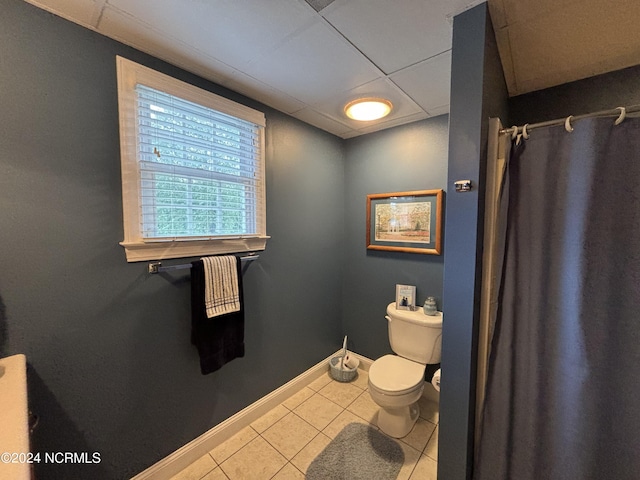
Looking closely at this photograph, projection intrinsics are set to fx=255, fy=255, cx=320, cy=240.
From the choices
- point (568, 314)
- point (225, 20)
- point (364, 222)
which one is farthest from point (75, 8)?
point (568, 314)

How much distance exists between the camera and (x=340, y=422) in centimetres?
186

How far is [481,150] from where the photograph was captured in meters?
1.07

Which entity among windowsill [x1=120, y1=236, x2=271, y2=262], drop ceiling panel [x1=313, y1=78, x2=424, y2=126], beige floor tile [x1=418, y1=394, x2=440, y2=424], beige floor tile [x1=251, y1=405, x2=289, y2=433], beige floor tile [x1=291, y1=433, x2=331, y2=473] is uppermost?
drop ceiling panel [x1=313, y1=78, x2=424, y2=126]

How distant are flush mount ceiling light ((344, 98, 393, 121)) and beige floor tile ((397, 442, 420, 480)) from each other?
229 cm

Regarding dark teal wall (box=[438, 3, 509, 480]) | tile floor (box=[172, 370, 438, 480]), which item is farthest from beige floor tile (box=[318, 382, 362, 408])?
dark teal wall (box=[438, 3, 509, 480])

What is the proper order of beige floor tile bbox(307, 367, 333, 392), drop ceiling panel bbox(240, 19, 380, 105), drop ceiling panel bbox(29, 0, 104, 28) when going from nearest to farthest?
drop ceiling panel bbox(29, 0, 104, 28) < drop ceiling panel bbox(240, 19, 380, 105) < beige floor tile bbox(307, 367, 333, 392)

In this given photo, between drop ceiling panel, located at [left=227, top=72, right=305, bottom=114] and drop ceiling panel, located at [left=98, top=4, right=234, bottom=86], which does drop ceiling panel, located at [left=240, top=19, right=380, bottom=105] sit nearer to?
drop ceiling panel, located at [left=227, top=72, right=305, bottom=114]

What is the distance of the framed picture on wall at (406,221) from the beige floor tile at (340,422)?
4.40 feet

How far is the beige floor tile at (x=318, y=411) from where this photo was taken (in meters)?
1.87

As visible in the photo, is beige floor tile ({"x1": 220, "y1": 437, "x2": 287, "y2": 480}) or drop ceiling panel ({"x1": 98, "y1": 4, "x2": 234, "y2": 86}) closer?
drop ceiling panel ({"x1": 98, "y1": 4, "x2": 234, "y2": 86})

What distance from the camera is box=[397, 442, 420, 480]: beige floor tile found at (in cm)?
147

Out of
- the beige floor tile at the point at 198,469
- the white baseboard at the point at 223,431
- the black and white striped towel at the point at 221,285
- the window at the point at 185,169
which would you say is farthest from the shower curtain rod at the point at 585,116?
the beige floor tile at the point at 198,469

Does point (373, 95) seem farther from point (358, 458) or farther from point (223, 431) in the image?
point (223, 431)

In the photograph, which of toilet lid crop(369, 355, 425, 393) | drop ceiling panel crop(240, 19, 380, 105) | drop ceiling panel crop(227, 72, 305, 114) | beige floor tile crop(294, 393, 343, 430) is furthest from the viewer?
beige floor tile crop(294, 393, 343, 430)
